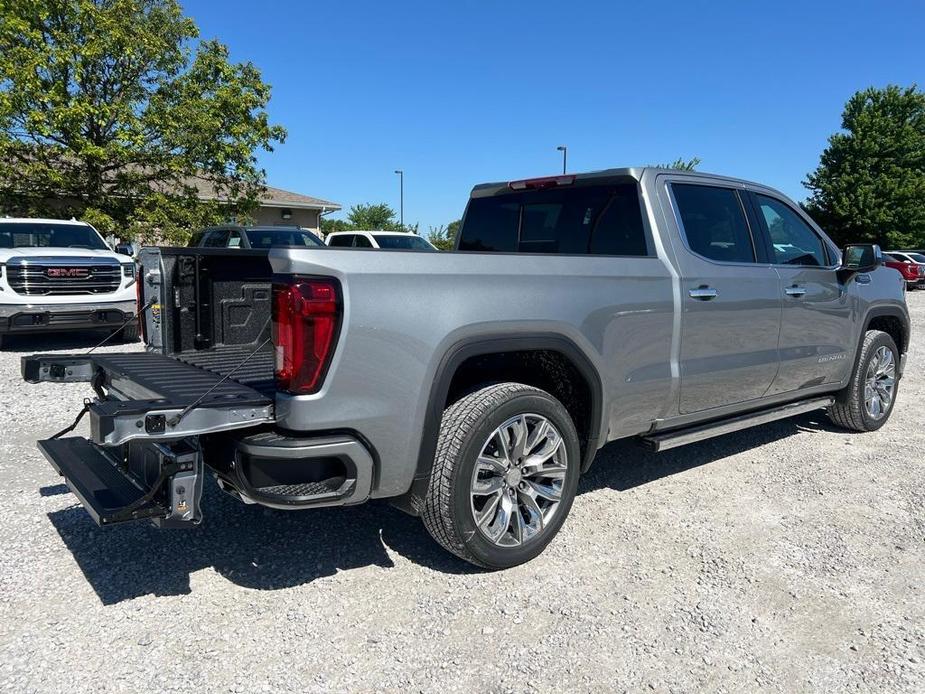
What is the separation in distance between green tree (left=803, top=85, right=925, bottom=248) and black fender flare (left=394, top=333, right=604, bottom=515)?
135 feet

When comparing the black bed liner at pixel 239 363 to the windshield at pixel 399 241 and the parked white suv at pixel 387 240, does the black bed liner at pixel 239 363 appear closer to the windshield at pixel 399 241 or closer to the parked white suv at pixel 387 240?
the parked white suv at pixel 387 240

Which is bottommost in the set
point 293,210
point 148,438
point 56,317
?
point 56,317

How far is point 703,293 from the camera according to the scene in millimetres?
4145

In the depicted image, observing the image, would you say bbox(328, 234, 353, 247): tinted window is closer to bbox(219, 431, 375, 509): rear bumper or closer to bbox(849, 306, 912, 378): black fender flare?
bbox(849, 306, 912, 378): black fender flare

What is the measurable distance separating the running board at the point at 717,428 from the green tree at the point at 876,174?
38728 millimetres

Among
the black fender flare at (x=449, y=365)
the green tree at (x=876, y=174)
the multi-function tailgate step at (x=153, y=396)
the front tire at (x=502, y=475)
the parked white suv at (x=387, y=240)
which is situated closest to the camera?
the multi-function tailgate step at (x=153, y=396)

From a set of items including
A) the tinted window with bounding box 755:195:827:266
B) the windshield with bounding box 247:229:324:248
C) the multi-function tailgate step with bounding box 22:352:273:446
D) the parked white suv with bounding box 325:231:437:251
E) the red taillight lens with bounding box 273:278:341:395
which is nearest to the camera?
the multi-function tailgate step with bounding box 22:352:273:446

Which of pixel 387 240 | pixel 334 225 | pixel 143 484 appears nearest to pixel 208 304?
pixel 143 484

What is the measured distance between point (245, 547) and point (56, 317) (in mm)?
6797

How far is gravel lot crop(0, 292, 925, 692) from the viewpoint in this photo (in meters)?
2.67

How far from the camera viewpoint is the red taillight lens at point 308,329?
8.92 ft

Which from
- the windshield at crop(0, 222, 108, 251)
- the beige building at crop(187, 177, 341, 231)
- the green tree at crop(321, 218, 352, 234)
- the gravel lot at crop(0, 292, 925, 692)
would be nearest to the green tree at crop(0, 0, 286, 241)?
the windshield at crop(0, 222, 108, 251)

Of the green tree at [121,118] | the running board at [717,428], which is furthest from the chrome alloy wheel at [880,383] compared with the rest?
the green tree at [121,118]

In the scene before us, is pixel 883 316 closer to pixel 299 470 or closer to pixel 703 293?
pixel 703 293
